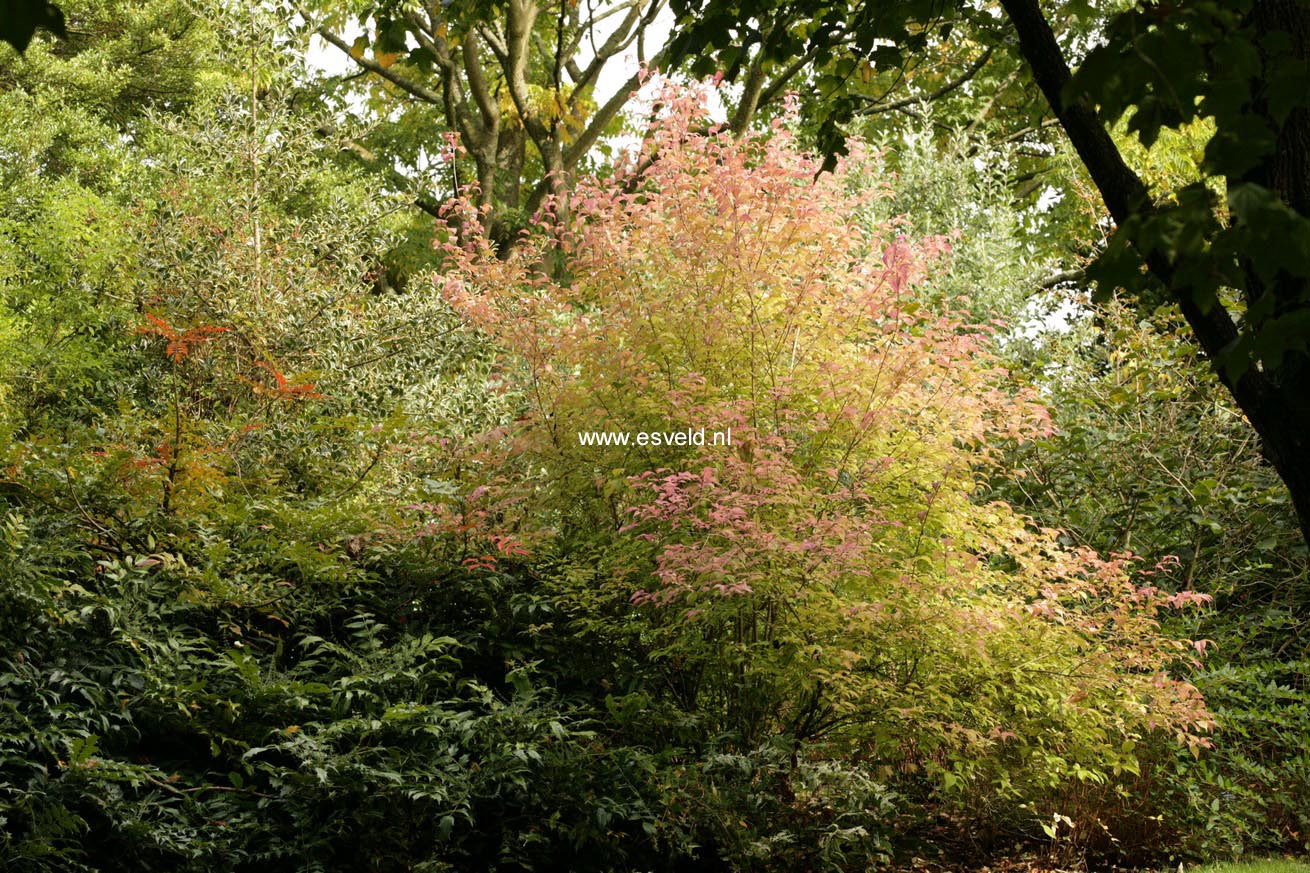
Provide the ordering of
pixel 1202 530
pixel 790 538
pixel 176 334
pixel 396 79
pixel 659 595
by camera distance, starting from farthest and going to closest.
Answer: pixel 396 79, pixel 1202 530, pixel 176 334, pixel 659 595, pixel 790 538

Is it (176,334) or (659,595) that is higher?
(176,334)

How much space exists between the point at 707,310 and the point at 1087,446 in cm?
372

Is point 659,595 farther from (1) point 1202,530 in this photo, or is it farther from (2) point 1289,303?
(1) point 1202,530

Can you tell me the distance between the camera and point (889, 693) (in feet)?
15.5

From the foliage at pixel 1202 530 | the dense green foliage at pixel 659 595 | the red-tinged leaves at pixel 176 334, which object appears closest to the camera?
the dense green foliage at pixel 659 595

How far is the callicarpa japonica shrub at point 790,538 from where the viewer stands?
479 cm

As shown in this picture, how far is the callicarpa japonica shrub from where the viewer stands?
4789mm

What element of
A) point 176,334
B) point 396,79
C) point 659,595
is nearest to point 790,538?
point 659,595

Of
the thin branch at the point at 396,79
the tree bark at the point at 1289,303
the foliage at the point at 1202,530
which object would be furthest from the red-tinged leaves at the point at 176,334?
the thin branch at the point at 396,79

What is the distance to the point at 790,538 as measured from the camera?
4770mm

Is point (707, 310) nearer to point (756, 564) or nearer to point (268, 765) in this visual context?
point (756, 564)

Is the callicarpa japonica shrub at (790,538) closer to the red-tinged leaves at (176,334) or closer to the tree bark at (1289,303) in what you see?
the red-tinged leaves at (176,334)

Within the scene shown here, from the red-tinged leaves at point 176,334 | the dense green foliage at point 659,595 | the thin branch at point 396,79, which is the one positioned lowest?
the dense green foliage at point 659,595

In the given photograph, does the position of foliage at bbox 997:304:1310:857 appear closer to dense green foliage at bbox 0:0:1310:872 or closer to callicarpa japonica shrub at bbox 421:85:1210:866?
dense green foliage at bbox 0:0:1310:872
